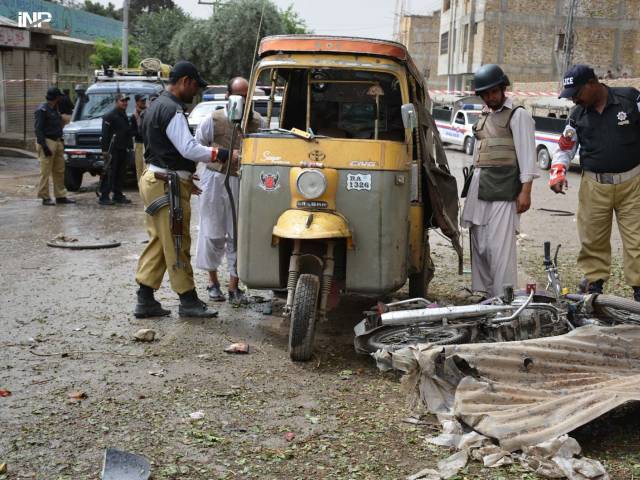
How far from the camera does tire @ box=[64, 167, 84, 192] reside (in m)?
15.6

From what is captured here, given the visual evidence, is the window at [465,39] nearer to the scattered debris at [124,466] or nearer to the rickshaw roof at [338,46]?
the rickshaw roof at [338,46]

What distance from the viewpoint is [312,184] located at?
18.5 ft

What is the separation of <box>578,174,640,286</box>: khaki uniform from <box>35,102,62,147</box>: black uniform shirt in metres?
9.55

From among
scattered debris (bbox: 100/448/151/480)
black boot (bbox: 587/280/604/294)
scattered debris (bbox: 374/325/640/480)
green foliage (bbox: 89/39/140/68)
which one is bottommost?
scattered debris (bbox: 100/448/151/480)

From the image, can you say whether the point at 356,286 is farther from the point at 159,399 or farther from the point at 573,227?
the point at 573,227

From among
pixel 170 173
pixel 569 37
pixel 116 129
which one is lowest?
pixel 170 173

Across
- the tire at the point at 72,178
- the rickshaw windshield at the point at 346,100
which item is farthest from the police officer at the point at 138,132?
the rickshaw windshield at the point at 346,100

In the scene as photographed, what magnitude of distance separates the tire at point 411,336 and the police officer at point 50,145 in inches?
377

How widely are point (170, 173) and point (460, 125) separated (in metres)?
24.9

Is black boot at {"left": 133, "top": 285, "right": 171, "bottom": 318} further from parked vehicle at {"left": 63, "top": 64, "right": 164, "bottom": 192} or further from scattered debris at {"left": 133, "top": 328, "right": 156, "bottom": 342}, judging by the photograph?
parked vehicle at {"left": 63, "top": 64, "right": 164, "bottom": 192}

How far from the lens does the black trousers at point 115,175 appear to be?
13977 mm

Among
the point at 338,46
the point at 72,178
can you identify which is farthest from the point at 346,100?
the point at 72,178

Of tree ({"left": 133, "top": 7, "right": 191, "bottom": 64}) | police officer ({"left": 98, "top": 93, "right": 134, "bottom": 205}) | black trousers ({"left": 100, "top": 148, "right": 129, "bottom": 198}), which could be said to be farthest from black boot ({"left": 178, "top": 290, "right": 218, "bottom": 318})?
tree ({"left": 133, "top": 7, "right": 191, "bottom": 64})

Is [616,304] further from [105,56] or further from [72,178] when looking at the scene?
[105,56]
